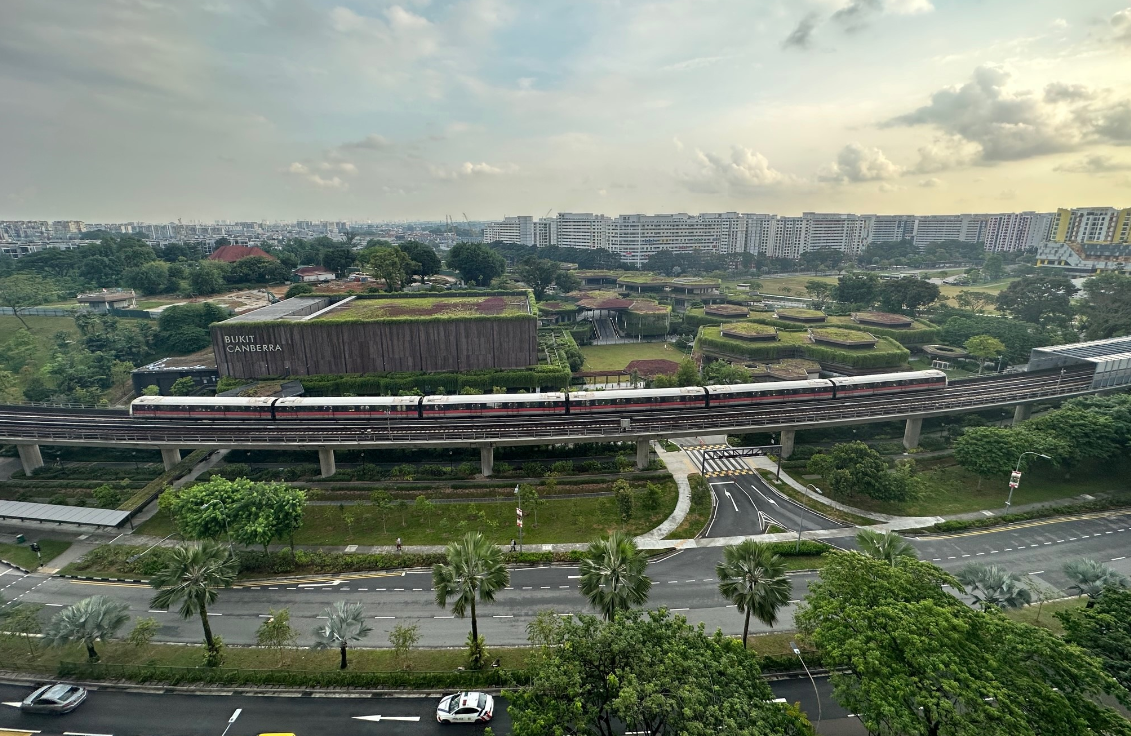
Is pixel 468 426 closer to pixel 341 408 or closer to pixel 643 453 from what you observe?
pixel 341 408

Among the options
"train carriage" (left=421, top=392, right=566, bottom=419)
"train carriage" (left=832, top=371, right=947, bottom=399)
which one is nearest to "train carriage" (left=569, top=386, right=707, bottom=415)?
"train carriage" (left=421, top=392, right=566, bottom=419)

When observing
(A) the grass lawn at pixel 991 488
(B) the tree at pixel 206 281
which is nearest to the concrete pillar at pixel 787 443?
(A) the grass lawn at pixel 991 488

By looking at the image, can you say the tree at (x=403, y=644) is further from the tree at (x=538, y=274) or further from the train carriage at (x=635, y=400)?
the tree at (x=538, y=274)

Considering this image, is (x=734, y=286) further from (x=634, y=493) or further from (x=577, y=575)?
(x=577, y=575)

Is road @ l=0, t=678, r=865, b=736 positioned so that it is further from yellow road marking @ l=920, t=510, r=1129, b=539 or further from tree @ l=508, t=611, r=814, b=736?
yellow road marking @ l=920, t=510, r=1129, b=539

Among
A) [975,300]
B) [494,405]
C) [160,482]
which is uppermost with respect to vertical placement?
[975,300]

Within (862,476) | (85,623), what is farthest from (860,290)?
(85,623)

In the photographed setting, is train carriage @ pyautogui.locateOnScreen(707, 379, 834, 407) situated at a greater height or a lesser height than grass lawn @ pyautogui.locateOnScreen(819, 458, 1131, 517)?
greater
